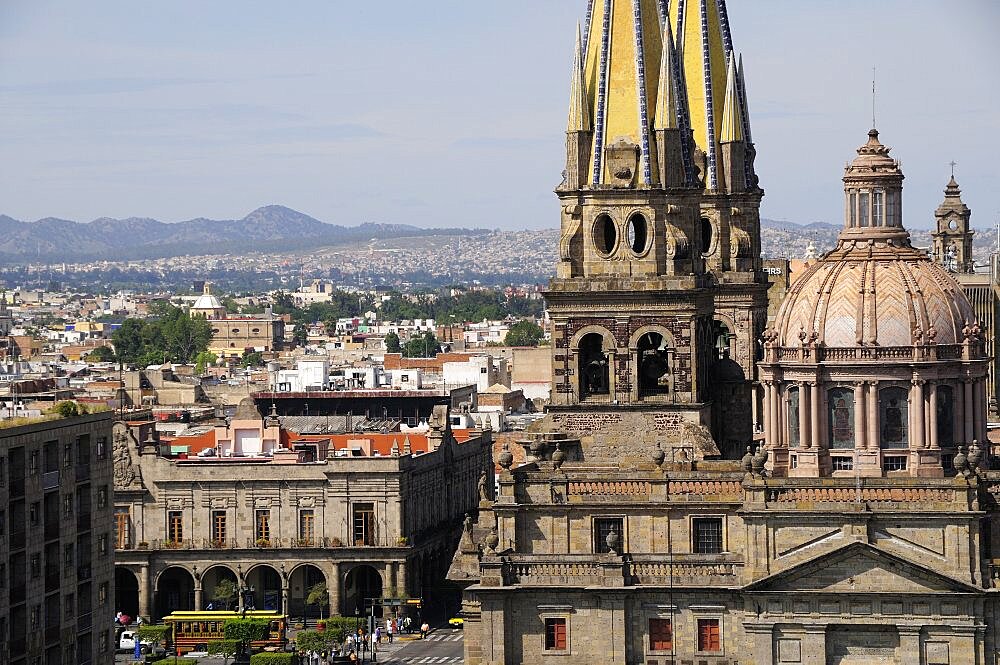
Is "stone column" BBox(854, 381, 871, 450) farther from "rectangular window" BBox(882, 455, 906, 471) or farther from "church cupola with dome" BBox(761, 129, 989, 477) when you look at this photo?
"rectangular window" BBox(882, 455, 906, 471)

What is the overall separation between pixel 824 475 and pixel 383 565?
48503 millimetres

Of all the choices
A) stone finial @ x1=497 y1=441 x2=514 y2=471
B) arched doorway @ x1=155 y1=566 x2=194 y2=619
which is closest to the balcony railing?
stone finial @ x1=497 y1=441 x2=514 y2=471

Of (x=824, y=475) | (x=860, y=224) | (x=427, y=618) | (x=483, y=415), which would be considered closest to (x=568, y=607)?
(x=824, y=475)

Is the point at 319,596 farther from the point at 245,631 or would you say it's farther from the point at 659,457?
the point at 659,457

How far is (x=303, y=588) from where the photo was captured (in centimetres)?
14338

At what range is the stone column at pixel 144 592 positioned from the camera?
141625 mm

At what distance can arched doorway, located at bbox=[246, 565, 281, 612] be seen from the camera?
143m

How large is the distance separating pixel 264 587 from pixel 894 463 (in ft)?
177

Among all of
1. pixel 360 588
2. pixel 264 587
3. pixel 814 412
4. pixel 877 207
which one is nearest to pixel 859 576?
pixel 814 412

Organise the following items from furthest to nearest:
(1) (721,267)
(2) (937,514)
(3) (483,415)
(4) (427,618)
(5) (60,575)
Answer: (3) (483,415), (4) (427,618), (1) (721,267), (5) (60,575), (2) (937,514)

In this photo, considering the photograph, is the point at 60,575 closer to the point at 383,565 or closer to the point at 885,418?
the point at 885,418

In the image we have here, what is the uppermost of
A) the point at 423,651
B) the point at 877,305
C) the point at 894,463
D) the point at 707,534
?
the point at 877,305

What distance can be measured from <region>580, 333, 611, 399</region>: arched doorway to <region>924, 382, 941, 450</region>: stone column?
12.5m

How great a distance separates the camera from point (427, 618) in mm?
140375
